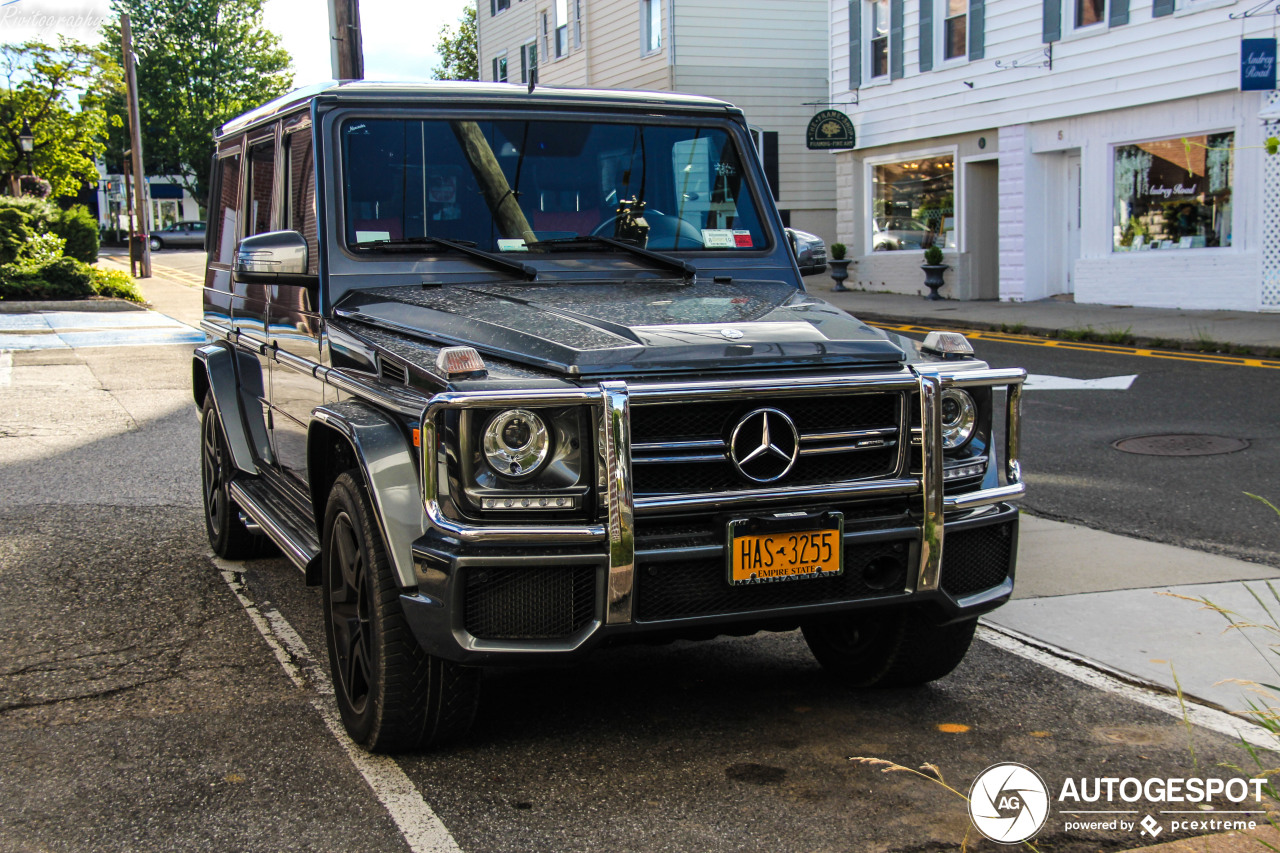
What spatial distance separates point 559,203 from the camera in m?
5.07

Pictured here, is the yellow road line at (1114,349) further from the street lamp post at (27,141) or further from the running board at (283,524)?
the street lamp post at (27,141)

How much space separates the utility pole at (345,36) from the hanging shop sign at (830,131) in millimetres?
13486

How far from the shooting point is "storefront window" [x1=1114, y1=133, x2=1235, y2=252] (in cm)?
1878

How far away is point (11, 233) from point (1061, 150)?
19.6m

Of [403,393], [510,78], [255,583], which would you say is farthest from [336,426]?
[510,78]

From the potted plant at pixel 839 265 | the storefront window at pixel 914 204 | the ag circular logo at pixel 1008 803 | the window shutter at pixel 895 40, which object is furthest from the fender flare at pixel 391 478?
the potted plant at pixel 839 265

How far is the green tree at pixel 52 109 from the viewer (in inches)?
1160

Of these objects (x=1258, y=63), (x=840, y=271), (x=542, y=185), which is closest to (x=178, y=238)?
(x=840, y=271)

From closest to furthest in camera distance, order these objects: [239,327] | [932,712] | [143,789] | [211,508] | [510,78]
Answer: [143,789] < [932,712] < [239,327] < [211,508] < [510,78]

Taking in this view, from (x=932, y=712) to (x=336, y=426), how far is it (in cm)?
221

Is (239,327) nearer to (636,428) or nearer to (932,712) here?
(636,428)

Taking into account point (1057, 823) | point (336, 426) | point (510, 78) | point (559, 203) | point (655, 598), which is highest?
point (510, 78)

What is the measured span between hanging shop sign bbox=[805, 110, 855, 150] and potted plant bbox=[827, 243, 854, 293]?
2118 mm

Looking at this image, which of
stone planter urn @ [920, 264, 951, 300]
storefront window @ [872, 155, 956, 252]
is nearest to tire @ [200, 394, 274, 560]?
stone planter urn @ [920, 264, 951, 300]
